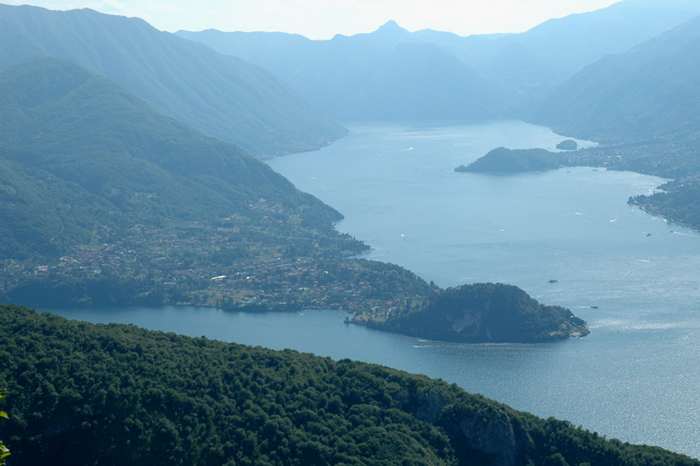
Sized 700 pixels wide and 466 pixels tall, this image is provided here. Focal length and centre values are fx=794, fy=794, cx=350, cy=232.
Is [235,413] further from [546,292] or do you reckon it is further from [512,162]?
[512,162]

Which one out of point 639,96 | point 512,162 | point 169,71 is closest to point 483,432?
point 512,162

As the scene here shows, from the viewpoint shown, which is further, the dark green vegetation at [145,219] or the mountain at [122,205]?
the mountain at [122,205]

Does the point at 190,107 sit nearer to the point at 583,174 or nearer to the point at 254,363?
the point at 583,174

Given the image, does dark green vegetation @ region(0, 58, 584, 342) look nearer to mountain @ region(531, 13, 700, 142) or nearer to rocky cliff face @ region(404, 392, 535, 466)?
rocky cliff face @ region(404, 392, 535, 466)

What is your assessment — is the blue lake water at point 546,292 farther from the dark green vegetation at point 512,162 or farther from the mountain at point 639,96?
the mountain at point 639,96

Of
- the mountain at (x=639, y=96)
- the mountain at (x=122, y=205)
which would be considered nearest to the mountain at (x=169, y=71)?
the mountain at (x=122, y=205)

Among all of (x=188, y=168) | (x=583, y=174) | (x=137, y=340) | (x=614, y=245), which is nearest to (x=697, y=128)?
(x=583, y=174)

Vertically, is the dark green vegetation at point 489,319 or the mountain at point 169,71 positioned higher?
the mountain at point 169,71
